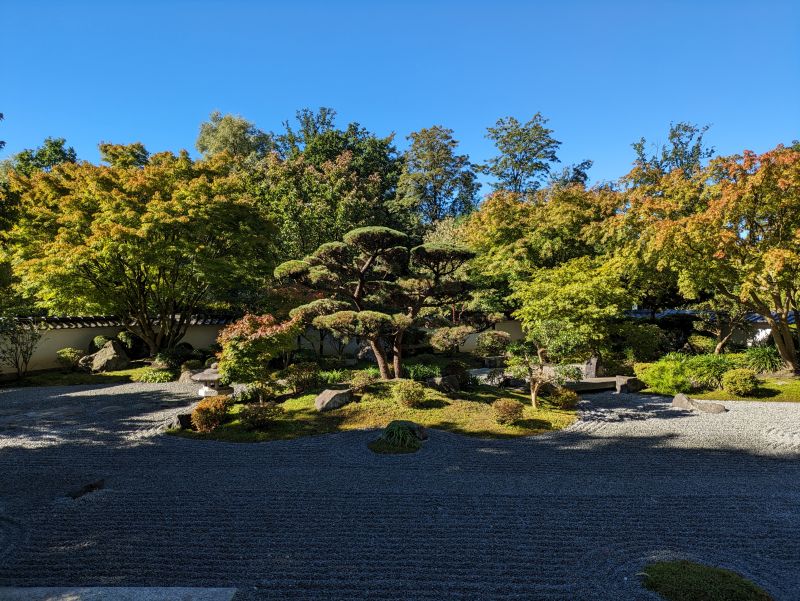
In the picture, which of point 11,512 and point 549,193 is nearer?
point 11,512

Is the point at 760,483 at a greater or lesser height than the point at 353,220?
lesser

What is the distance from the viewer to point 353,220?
2523cm

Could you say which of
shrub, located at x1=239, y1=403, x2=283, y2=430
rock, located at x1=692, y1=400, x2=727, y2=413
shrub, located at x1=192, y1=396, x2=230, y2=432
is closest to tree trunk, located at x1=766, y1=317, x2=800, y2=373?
rock, located at x1=692, y1=400, x2=727, y2=413

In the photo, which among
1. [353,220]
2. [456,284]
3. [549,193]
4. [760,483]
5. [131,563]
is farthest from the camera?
[353,220]

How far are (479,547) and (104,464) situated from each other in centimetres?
780

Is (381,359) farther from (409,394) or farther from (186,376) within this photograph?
(186,376)

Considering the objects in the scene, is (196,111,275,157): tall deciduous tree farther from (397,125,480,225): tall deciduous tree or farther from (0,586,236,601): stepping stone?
(0,586,236,601): stepping stone

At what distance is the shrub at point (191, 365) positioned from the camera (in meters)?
17.9

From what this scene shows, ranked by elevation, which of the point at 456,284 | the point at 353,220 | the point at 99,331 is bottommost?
the point at 99,331

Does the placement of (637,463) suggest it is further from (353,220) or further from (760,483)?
(353,220)

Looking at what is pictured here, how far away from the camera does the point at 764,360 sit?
16.3 meters

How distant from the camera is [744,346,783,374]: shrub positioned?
16.2m

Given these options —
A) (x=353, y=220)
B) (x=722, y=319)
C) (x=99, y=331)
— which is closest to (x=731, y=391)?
(x=722, y=319)

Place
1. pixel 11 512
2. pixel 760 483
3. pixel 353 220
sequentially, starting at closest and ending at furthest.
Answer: pixel 11 512
pixel 760 483
pixel 353 220
